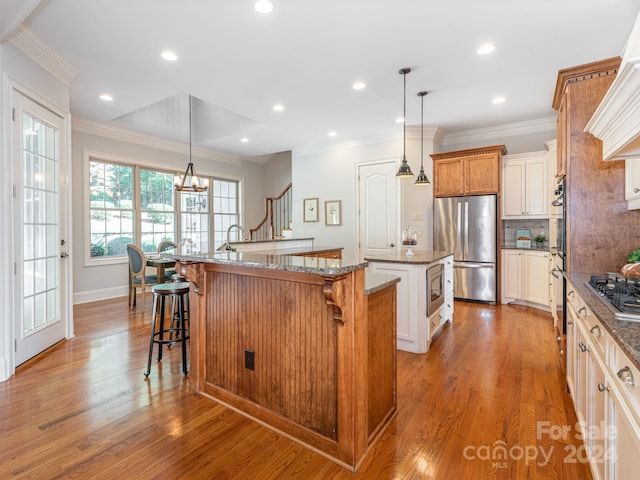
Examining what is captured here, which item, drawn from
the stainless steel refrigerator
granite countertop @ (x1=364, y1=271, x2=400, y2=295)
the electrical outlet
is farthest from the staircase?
granite countertop @ (x1=364, y1=271, x2=400, y2=295)

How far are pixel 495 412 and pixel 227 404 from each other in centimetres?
178

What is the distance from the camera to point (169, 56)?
3.20 meters

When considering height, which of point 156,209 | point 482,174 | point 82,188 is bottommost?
point 156,209

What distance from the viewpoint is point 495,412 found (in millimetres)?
2180

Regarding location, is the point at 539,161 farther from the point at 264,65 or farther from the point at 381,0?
the point at 264,65

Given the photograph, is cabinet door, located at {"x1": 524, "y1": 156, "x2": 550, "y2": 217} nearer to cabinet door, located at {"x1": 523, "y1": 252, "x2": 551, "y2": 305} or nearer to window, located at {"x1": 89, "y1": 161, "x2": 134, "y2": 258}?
cabinet door, located at {"x1": 523, "y1": 252, "x2": 551, "y2": 305}

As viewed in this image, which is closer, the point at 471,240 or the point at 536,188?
the point at 536,188

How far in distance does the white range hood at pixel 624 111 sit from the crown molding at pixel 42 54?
154 inches

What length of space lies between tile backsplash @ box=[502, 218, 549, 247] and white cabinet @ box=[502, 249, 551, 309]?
1.27 ft

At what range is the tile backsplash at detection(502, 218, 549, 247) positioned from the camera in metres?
5.26

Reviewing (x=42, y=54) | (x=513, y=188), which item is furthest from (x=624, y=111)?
(x=42, y=54)

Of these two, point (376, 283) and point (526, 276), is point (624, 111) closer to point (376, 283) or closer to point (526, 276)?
point (376, 283)

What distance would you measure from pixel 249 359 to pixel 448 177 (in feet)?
14.9

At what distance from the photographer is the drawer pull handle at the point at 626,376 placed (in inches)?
39.1
